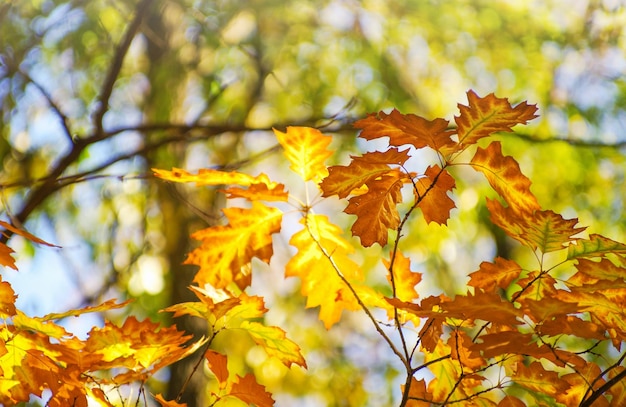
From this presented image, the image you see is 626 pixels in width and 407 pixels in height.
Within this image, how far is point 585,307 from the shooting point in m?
0.76

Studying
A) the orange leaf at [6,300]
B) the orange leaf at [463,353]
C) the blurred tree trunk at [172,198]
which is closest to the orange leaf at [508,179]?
the orange leaf at [463,353]

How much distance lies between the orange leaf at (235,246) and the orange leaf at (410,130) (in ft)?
1.23

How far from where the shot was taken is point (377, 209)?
0.90 metres

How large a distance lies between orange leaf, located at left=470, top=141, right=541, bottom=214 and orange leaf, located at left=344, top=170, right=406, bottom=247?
13cm

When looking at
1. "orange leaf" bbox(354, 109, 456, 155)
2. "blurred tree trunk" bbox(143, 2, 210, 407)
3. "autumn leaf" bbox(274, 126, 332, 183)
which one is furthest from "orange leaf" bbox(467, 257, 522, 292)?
"blurred tree trunk" bbox(143, 2, 210, 407)

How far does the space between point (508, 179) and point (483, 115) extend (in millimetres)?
135

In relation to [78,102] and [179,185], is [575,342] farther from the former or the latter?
[78,102]

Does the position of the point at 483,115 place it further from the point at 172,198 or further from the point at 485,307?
the point at 172,198

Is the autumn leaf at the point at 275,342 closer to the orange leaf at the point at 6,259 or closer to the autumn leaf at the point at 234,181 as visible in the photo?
the autumn leaf at the point at 234,181

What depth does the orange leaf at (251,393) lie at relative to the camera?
36.9 inches

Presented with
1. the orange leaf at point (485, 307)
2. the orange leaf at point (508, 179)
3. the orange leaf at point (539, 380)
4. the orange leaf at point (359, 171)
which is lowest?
the orange leaf at point (539, 380)

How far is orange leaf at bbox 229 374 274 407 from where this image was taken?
937 mm

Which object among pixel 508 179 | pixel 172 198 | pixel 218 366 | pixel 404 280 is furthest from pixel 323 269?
pixel 172 198

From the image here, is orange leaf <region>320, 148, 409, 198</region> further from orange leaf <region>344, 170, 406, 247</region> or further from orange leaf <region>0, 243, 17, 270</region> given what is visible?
orange leaf <region>0, 243, 17, 270</region>
